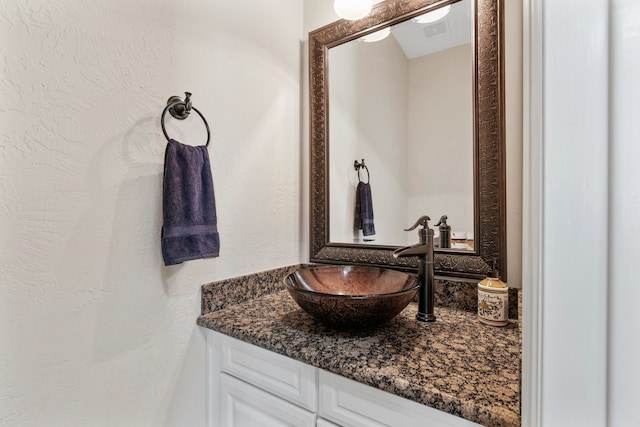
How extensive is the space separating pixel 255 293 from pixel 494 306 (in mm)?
858

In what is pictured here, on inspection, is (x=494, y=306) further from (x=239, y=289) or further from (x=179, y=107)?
(x=179, y=107)

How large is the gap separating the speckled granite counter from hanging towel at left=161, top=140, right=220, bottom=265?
28 centimetres

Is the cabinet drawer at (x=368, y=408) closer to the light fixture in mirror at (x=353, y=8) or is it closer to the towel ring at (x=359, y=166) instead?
the towel ring at (x=359, y=166)

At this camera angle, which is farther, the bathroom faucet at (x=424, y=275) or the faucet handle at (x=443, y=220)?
the faucet handle at (x=443, y=220)

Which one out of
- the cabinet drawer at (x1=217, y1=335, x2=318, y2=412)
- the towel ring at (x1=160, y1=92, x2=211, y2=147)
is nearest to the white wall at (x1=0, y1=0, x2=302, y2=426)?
the towel ring at (x1=160, y1=92, x2=211, y2=147)

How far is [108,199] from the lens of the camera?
830 millimetres

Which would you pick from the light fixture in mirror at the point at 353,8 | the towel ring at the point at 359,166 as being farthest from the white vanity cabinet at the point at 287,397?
the light fixture in mirror at the point at 353,8

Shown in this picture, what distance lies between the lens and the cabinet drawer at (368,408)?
64 cm

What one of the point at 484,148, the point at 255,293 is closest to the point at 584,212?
the point at 484,148

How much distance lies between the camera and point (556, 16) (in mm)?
342

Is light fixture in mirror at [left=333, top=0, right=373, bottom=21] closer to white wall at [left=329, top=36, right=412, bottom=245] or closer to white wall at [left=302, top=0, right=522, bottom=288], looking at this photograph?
white wall at [left=329, top=36, right=412, bottom=245]

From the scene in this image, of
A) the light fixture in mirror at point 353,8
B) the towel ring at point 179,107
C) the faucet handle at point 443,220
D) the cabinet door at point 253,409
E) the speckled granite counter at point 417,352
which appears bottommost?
the cabinet door at point 253,409

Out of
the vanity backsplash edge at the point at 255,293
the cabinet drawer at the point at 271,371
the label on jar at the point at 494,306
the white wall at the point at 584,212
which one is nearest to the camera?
the white wall at the point at 584,212

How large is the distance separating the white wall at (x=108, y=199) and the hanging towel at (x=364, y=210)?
0.48 meters
